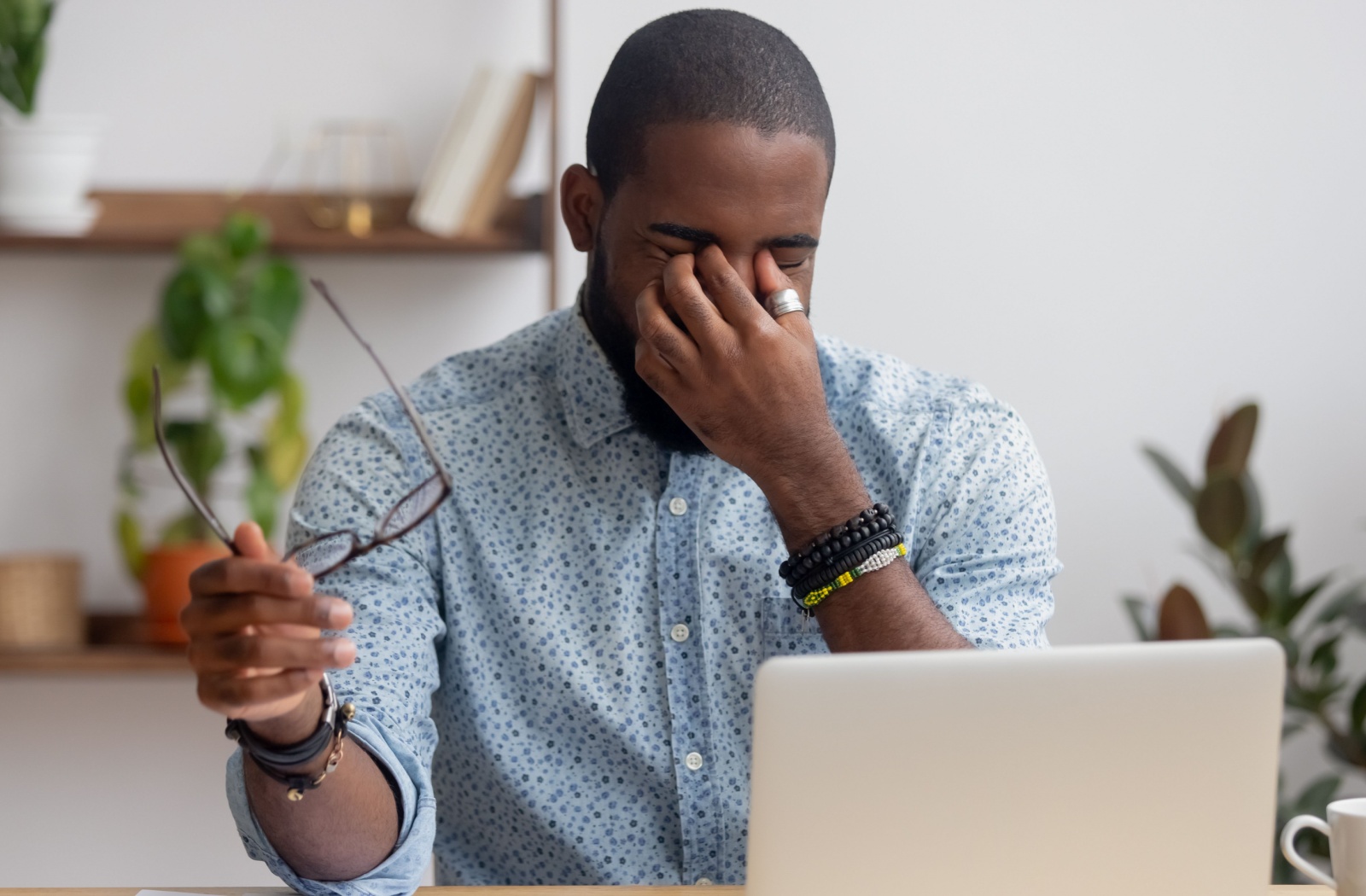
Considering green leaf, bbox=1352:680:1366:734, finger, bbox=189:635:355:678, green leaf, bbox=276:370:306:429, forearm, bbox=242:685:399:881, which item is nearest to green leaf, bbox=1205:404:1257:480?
green leaf, bbox=1352:680:1366:734

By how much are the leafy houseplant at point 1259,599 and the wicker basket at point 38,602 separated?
1638mm

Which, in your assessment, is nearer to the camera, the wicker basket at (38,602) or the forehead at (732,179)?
the forehead at (732,179)

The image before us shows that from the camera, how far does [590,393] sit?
1324 millimetres

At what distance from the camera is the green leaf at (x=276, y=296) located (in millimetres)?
2145

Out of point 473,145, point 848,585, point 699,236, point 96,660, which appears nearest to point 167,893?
point 848,585

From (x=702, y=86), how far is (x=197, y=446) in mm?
1244

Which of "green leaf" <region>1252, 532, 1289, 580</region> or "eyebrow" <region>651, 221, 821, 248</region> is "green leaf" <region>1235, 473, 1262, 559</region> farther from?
"eyebrow" <region>651, 221, 821, 248</region>

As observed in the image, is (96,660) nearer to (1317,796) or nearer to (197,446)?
(197,446)

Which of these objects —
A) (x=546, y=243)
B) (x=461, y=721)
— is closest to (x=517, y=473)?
(x=461, y=721)

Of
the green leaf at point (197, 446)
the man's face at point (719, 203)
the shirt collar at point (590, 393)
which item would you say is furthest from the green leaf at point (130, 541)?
the man's face at point (719, 203)

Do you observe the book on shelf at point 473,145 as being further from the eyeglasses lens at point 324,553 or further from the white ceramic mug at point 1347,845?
the white ceramic mug at point 1347,845

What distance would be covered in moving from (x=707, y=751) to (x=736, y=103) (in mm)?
563

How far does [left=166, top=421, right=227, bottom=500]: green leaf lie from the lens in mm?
2146

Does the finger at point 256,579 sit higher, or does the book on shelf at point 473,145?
the book on shelf at point 473,145
